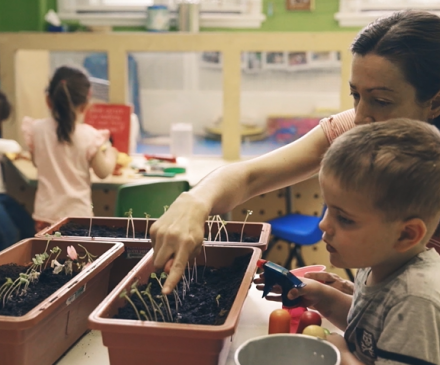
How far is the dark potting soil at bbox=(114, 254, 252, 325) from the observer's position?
0.97m

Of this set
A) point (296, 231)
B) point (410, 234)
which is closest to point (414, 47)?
point (410, 234)

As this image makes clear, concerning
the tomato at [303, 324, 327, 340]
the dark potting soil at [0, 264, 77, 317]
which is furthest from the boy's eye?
the dark potting soil at [0, 264, 77, 317]

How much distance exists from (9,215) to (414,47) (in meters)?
2.24

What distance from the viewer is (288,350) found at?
830 millimetres

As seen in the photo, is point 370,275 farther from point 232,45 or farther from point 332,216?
point 232,45

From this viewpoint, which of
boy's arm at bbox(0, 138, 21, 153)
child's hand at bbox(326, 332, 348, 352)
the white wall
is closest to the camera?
child's hand at bbox(326, 332, 348, 352)

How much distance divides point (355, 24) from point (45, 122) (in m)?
2.53

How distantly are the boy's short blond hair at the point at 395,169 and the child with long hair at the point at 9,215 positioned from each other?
212cm

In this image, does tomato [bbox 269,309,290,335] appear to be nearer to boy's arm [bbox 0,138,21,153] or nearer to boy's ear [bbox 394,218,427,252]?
boy's ear [bbox 394,218,427,252]

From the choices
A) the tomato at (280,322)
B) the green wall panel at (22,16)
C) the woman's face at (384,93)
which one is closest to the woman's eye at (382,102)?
the woman's face at (384,93)

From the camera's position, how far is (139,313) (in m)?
0.93

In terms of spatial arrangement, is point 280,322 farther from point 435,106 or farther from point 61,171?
point 61,171

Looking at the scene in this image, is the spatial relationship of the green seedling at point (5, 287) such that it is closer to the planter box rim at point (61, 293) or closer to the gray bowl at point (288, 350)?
the planter box rim at point (61, 293)

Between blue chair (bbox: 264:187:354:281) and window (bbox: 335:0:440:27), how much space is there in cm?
174
